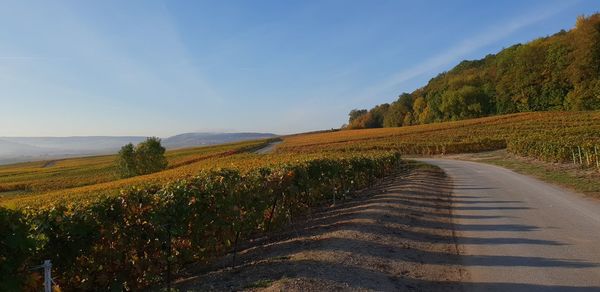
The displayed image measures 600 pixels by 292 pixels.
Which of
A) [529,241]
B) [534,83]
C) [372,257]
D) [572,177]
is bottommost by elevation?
[572,177]

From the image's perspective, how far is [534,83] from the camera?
327 ft

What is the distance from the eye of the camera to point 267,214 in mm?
12125

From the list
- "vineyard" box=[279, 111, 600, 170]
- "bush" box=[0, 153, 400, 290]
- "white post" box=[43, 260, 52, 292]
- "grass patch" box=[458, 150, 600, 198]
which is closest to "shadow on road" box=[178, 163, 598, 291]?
"bush" box=[0, 153, 400, 290]

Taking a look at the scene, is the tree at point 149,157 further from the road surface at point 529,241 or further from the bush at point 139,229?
the bush at point 139,229

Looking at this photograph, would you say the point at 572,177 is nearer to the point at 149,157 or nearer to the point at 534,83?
the point at 149,157

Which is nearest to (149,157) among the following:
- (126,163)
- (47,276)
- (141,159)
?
(141,159)

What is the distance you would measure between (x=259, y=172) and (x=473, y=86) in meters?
118

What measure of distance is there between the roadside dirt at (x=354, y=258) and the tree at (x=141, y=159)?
181ft

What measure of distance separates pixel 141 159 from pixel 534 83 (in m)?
85.3

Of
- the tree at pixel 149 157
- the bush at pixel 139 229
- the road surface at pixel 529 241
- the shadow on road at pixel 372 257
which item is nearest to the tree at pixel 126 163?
the tree at pixel 149 157

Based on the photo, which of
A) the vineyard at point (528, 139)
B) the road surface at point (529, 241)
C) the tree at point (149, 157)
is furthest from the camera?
the tree at point (149, 157)

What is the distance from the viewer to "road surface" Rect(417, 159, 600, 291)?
23.6ft

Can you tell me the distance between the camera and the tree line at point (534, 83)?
84625 mm

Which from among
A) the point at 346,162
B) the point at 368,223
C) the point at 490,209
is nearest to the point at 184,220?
the point at 368,223
